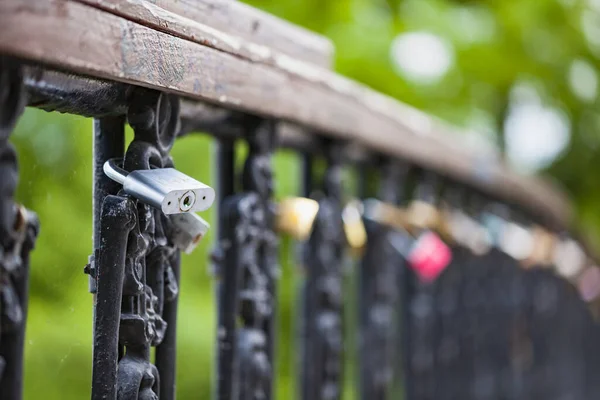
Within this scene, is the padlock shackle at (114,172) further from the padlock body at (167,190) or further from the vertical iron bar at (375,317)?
the vertical iron bar at (375,317)

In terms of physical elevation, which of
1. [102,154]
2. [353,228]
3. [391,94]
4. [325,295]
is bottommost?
[102,154]

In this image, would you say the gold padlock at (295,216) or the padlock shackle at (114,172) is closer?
the padlock shackle at (114,172)

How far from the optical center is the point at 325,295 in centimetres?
128

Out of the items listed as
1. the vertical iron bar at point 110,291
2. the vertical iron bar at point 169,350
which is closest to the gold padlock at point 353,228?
the vertical iron bar at point 169,350

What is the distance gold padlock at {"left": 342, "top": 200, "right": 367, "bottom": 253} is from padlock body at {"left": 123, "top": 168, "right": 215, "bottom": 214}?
2.34 feet

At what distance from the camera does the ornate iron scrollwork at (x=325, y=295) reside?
4.16ft

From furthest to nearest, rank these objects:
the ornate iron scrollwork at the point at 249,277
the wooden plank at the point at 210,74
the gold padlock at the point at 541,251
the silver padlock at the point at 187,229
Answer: the gold padlock at the point at 541,251 < the ornate iron scrollwork at the point at 249,277 < the silver padlock at the point at 187,229 < the wooden plank at the point at 210,74

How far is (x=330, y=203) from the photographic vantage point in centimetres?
128

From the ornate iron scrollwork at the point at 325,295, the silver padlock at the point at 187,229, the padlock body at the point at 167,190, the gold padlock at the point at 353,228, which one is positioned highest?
the gold padlock at the point at 353,228

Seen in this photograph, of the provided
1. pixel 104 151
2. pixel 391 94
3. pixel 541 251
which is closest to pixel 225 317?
pixel 104 151

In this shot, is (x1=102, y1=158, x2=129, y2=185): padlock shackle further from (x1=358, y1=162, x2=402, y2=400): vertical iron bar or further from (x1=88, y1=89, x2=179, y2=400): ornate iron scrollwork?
(x1=358, y1=162, x2=402, y2=400): vertical iron bar

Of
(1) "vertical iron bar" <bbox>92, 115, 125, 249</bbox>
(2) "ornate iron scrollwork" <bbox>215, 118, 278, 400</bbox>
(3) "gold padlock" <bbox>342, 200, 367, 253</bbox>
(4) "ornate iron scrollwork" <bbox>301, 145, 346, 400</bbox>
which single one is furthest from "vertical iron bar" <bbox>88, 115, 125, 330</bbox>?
(3) "gold padlock" <bbox>342, 200, 367, 253</bbox>

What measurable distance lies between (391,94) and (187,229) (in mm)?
2626

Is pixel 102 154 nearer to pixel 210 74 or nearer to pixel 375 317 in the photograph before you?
pixel 210 74
